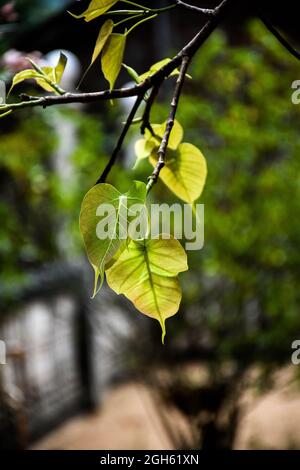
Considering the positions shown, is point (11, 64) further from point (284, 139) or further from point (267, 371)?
point (267, 371)

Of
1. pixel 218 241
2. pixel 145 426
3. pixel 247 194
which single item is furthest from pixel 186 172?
pixel 145 426

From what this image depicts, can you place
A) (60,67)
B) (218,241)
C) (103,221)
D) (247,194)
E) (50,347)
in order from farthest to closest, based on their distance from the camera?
(50,347), (247,194), (218,241), (60,67), (103,221)

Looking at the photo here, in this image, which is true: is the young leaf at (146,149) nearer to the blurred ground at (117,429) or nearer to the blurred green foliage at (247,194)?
the blurred green foliage at (247,194)

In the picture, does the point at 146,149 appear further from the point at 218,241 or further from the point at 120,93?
the point at 218,241

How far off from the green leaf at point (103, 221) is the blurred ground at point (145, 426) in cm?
317

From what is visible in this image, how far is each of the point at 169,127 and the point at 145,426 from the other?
13.6 feet

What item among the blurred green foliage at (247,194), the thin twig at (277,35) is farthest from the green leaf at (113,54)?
the blurred green foliage at (247,194)

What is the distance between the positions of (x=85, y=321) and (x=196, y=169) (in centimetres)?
438

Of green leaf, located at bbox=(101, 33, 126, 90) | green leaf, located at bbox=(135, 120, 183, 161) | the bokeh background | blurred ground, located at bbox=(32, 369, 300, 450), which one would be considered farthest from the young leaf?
blurred ground, located at bbox=(32, 369, 300, 450)

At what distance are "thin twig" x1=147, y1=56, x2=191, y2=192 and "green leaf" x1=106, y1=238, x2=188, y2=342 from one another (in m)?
0.05

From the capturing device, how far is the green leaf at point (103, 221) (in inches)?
18.7

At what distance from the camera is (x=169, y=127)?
1.64 ft

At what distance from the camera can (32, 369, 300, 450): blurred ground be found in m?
3.84
